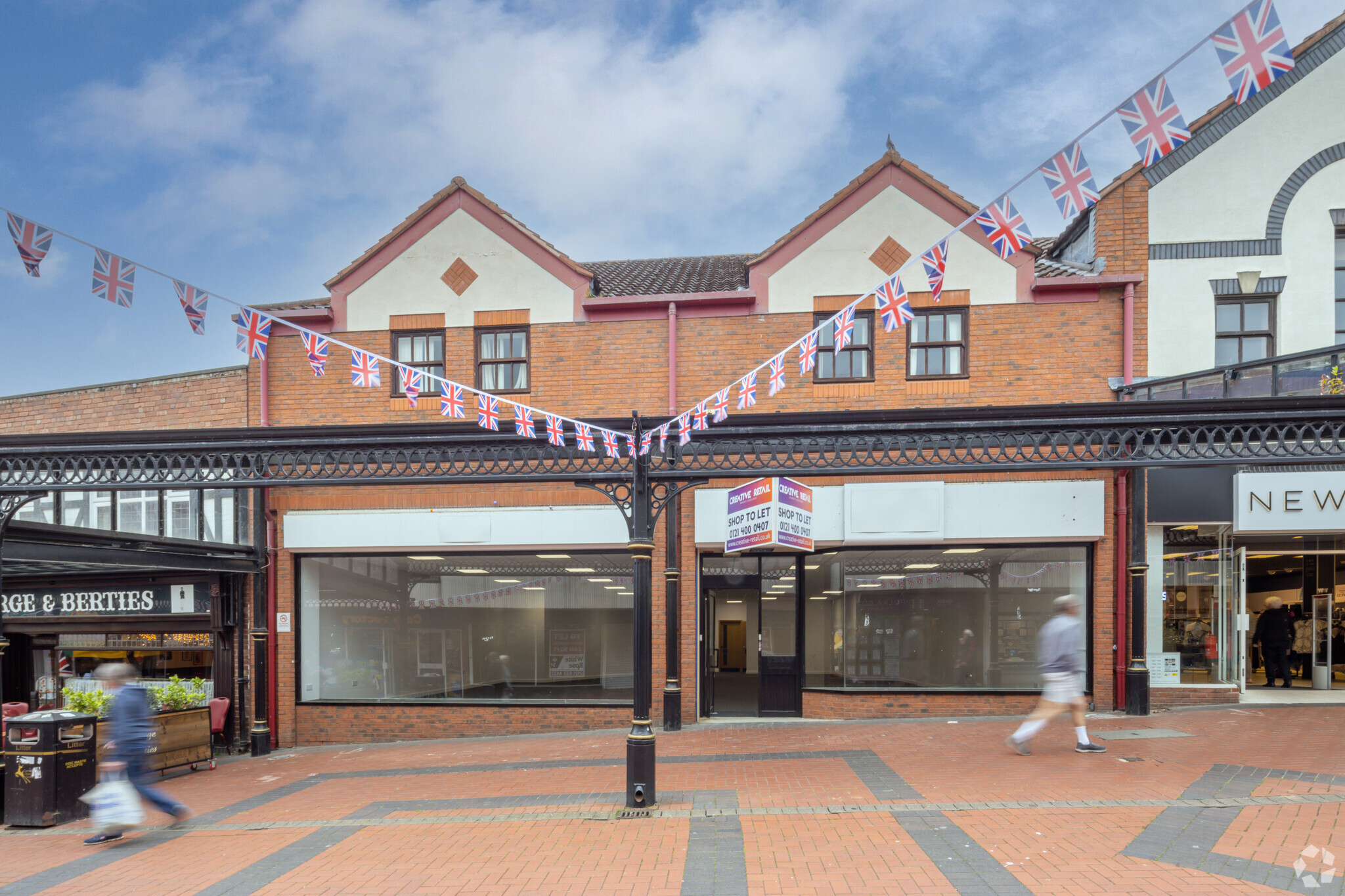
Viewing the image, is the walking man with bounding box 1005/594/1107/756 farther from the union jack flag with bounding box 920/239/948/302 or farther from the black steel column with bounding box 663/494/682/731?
the black steel column with bounding box 663/494/682/731

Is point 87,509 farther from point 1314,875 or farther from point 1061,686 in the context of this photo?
point 1314,875

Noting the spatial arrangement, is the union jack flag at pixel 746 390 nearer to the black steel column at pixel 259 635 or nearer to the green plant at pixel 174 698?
the black steel column at pixel 259 635

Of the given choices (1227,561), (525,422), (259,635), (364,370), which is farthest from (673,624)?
(1227,561)

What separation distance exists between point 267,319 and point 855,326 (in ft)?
27.1

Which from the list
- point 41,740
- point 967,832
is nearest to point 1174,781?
point 967,832

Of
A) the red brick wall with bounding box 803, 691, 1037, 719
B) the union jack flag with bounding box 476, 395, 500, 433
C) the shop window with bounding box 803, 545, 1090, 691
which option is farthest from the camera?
the shop window with bounding box 803, 545, 1090, 691

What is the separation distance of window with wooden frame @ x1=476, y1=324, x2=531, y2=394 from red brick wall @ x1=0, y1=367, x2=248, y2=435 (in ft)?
13.1

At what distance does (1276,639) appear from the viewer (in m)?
13.7

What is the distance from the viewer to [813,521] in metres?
12.8

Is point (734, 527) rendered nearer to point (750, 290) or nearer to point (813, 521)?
point (813, 521)

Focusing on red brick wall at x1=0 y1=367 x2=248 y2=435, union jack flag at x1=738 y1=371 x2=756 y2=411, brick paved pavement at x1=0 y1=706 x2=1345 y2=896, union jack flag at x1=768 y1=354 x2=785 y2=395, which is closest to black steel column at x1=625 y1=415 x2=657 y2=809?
brick paved pavement at x1=0 y1=706 x2=1345 y2=896

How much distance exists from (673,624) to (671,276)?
262 inches

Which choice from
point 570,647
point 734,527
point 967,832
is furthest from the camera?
point 570,647

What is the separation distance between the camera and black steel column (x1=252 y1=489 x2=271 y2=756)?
13.0 meters
